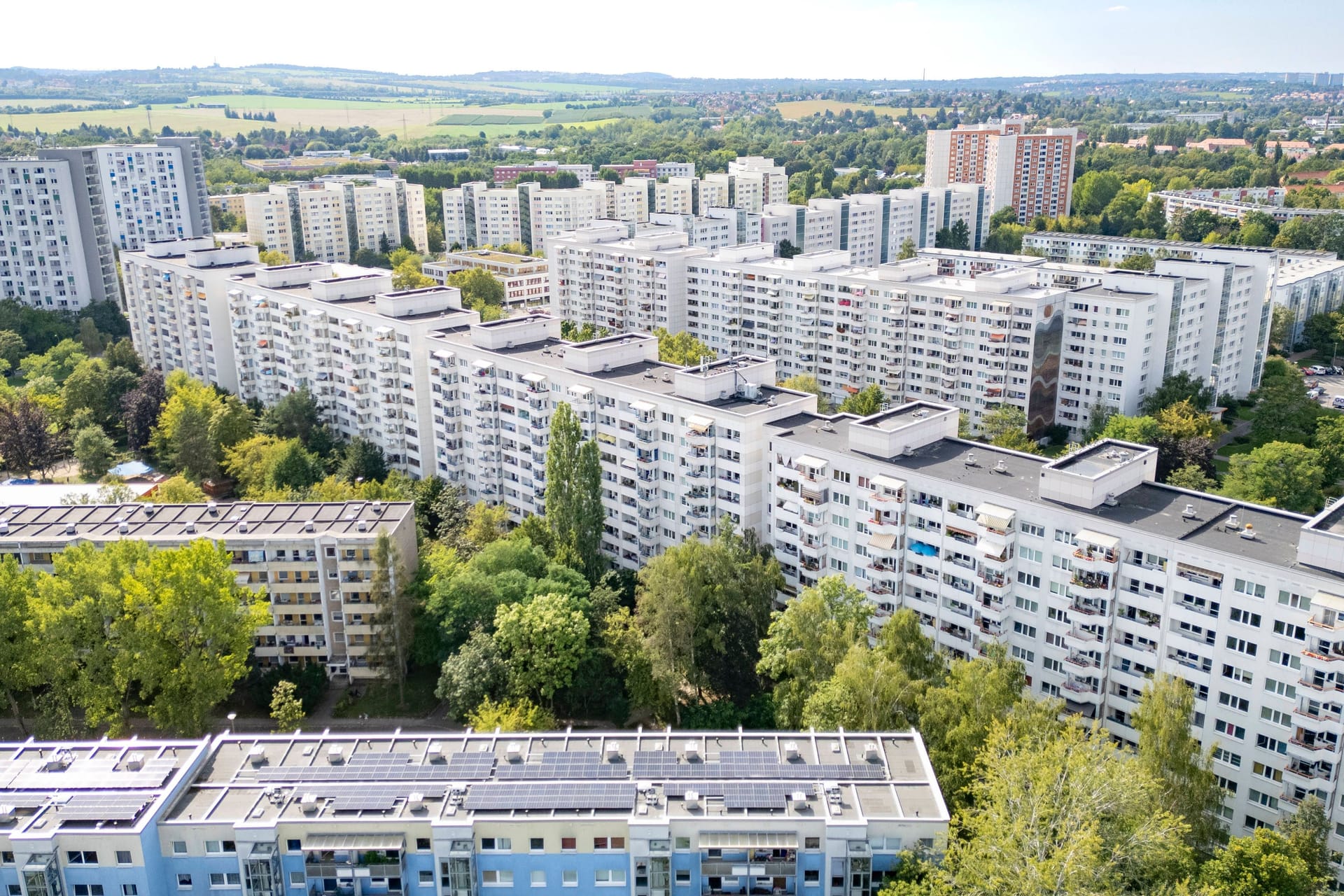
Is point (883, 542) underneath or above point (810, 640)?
above

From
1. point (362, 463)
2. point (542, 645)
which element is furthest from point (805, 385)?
point (542, 645)

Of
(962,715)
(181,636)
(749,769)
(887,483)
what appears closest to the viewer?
(749,769)

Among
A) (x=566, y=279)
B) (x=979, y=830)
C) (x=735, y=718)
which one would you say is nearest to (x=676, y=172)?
(x=566, y=279)

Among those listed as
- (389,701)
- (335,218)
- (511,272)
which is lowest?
(389,701)

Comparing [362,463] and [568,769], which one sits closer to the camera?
[568,769]

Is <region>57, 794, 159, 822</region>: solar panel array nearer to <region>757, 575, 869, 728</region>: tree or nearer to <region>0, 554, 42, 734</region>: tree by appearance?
<region>0, 554, 42, 734</region>: tree

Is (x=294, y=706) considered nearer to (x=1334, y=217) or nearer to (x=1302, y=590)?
(x=1302, y=590)

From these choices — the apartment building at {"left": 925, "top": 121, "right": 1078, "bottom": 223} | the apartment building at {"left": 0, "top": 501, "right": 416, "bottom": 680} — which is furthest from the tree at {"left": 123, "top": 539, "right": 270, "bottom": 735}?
the apartment building at {"left": 925, "top": 121, "right": 1078, "bottom": 223}

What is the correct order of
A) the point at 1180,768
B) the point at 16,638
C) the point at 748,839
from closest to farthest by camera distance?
the point at 748,839 → the point at 1180,768 → the point at 16,638

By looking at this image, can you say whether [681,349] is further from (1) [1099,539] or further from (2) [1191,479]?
(1) [1099,539]
